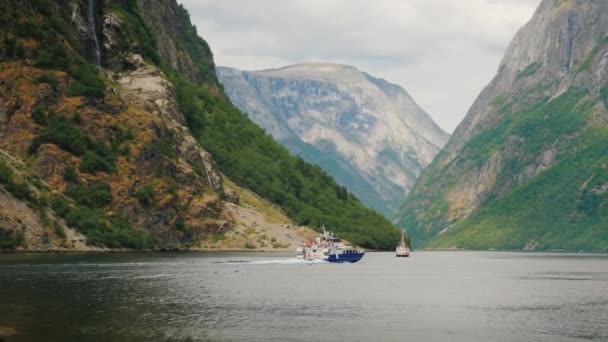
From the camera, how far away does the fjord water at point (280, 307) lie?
9156cm

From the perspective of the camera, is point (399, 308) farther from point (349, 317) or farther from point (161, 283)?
point (161, 283)

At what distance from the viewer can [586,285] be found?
168m

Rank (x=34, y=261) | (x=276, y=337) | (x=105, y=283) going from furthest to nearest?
(x=34, y=261) < (x=105, y=283) < (x=276, y=337)

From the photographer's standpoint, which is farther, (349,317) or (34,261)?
(34,261)

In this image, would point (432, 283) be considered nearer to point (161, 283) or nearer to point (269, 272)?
point (269, 272)

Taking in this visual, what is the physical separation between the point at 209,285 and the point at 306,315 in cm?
4574

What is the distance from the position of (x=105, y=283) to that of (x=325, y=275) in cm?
6119

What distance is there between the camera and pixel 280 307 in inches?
4658

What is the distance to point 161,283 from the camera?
149250mm

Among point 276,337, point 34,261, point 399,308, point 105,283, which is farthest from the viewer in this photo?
point 34,261

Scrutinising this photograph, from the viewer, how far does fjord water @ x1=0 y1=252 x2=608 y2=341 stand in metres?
91.6

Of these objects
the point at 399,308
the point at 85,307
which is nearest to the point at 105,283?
the point at 85,307

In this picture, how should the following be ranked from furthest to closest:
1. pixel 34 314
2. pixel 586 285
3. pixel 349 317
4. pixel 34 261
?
pixel 34 261
pixel 586 285
pixel 349 317
pixel 34 314

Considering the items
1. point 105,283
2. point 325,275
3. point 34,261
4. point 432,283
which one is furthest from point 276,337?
point 34,261
